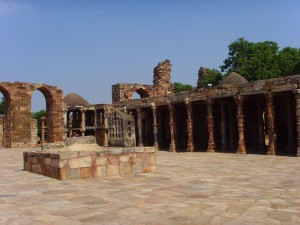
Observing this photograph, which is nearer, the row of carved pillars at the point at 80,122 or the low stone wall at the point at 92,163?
the low stone wall at the point at 92,163

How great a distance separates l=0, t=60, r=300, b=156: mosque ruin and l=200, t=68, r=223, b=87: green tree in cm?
58

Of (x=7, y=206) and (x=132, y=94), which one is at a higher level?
(x=132, y=94)

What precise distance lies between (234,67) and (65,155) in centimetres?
2777

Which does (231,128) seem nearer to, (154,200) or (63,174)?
(63,174)

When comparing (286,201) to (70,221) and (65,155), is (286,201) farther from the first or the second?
(65,155)

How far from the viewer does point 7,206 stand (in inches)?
196

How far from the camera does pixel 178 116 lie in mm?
21922

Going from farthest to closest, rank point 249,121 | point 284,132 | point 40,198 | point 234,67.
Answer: point 234,67 < point 249,121 < point 284,132 < point 40,198

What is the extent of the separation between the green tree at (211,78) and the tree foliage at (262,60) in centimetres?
117

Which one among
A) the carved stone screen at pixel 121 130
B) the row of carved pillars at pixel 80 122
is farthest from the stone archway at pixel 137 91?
the carved stone screen at pixel 121 130

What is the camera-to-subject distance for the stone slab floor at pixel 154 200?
4137 millimetres

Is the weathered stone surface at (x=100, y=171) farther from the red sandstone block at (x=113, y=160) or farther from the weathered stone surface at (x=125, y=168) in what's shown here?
the weathered stone surface at (x=125, y=168)

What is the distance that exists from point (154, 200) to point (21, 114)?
21.4 m

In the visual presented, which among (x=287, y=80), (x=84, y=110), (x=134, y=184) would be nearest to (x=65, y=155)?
(x=134, y=184)
